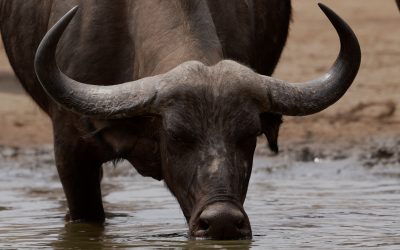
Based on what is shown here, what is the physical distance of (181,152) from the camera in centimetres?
887

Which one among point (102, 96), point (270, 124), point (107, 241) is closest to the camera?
point (102, 96)

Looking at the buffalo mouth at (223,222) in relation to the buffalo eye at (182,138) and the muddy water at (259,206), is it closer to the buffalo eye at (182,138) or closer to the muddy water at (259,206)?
the muddy water at (259,206)

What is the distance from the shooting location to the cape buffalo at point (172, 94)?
873 cm

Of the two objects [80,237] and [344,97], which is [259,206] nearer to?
[80,237]

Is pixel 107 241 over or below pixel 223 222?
below

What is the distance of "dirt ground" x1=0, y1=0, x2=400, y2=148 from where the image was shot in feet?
51.6

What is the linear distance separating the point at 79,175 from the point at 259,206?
1.65m

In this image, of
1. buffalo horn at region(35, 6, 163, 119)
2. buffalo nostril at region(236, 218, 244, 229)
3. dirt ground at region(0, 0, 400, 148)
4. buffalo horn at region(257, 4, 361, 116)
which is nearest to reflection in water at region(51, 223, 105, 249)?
buffalo horn at region(35, 6, 163, 119)

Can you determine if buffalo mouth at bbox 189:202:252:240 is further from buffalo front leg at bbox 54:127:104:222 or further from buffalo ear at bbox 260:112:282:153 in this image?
buffalo front leg at bbox 54:127:104:222

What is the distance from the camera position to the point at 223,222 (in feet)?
27.8

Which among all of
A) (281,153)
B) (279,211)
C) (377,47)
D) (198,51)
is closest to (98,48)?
(198,51)

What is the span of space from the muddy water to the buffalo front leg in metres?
0.14

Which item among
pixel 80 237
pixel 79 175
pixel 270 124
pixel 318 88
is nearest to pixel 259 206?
pixel 79 175

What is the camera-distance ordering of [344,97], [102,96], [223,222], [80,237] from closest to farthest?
[223,222]
[102,96]
[80,237]
[344,97]
